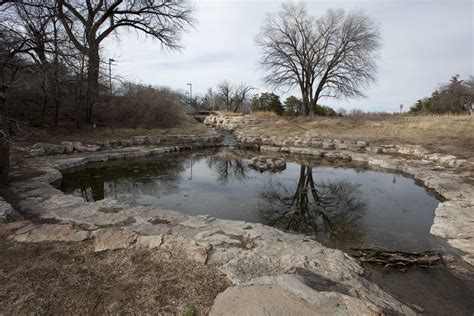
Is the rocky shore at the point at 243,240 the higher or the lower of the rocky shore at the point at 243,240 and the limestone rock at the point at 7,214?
the lower

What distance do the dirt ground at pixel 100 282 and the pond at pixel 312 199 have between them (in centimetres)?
202

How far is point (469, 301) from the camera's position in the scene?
258 cm

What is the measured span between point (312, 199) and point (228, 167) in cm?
366

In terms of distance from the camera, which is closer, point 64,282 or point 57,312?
point 57,312

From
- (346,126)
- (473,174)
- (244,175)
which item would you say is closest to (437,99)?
(346,126)

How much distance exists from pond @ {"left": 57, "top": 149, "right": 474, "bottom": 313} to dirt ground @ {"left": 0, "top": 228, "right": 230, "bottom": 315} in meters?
2.02

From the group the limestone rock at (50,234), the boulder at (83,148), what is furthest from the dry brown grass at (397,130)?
the limestone rock at (50,234)

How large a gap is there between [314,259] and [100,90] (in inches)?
581

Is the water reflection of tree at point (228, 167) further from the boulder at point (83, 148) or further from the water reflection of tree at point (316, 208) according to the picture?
the boulder at point (83, 148)

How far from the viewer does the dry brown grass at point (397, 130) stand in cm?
980

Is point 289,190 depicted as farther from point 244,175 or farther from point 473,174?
point 473,174

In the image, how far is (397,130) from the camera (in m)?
12.9

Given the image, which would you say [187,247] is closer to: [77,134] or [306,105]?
[77,134]

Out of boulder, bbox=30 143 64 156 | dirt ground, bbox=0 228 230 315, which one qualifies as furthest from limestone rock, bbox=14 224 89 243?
boulder, bbox=30 143 64 156
